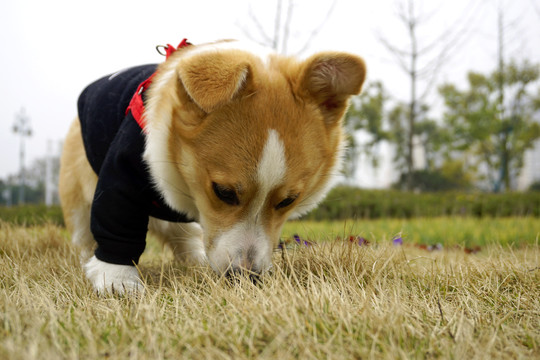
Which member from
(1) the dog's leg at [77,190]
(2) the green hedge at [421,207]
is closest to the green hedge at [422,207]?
(2) the green hedge at [421,207]

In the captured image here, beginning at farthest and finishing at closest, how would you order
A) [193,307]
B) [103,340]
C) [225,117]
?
[225,117]
[193,307]
[103,340]

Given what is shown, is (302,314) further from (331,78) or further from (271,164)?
(331,78)

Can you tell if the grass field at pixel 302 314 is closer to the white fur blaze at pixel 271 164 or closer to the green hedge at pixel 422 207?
the white fur blaze at pixel 271 164

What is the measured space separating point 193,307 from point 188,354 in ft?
1.54

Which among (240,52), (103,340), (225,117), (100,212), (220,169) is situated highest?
(240,52)

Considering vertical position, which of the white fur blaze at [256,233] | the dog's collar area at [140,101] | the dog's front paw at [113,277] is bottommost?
the dog's front paw at [113,277]

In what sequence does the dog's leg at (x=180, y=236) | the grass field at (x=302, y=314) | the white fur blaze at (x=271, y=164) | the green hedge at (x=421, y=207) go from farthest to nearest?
the green hedge at (x=421, y=207), the dog's leg at (x=180, y=236), the white fur blaze at (x=271, y=164), the grass field at (x=302, y=314)

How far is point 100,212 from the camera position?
2355 mm

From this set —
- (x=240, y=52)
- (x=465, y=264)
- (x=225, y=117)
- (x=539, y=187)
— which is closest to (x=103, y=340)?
(x=225, y=117)

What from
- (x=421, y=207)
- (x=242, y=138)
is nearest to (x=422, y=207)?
(x=421, y=207)

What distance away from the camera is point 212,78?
1960 millimetres

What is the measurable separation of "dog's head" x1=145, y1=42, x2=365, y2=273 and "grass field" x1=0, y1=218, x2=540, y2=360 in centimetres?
25

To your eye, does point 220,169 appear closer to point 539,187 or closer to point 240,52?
point 240,52

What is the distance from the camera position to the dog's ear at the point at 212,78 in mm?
1916
